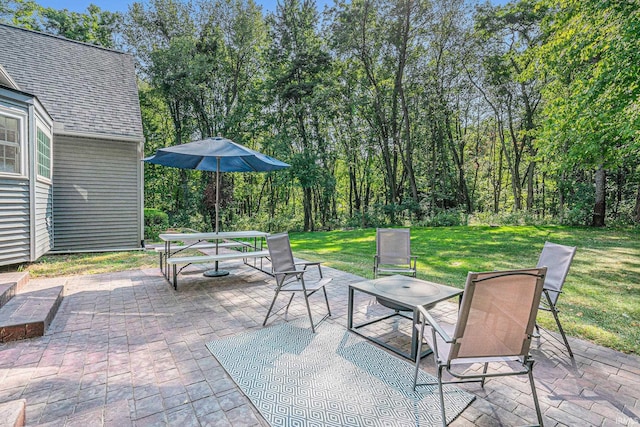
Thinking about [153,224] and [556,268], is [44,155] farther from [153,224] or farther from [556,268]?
[556,268]

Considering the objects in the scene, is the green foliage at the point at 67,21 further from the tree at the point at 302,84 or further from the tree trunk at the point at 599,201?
the tree trunk at the point at 599,201

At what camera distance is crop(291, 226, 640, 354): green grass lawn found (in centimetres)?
364

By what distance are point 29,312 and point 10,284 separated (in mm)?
1191

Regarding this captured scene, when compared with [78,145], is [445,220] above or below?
below

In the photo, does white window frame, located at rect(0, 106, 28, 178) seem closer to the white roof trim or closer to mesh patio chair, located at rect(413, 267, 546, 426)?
the white roof trim

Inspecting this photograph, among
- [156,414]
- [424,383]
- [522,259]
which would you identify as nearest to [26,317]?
[156,414]

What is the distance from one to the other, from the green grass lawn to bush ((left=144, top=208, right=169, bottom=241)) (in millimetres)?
6149

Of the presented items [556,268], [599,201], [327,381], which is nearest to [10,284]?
[327,381]

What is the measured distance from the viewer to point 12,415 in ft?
5.71

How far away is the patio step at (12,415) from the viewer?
167 cm

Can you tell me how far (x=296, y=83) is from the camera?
15742 mm

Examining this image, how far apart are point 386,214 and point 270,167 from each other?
11405mm

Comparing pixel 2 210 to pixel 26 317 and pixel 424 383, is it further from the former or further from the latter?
pixel 424 383

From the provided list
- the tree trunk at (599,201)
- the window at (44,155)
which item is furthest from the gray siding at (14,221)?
the tree trunk at (599,201)
